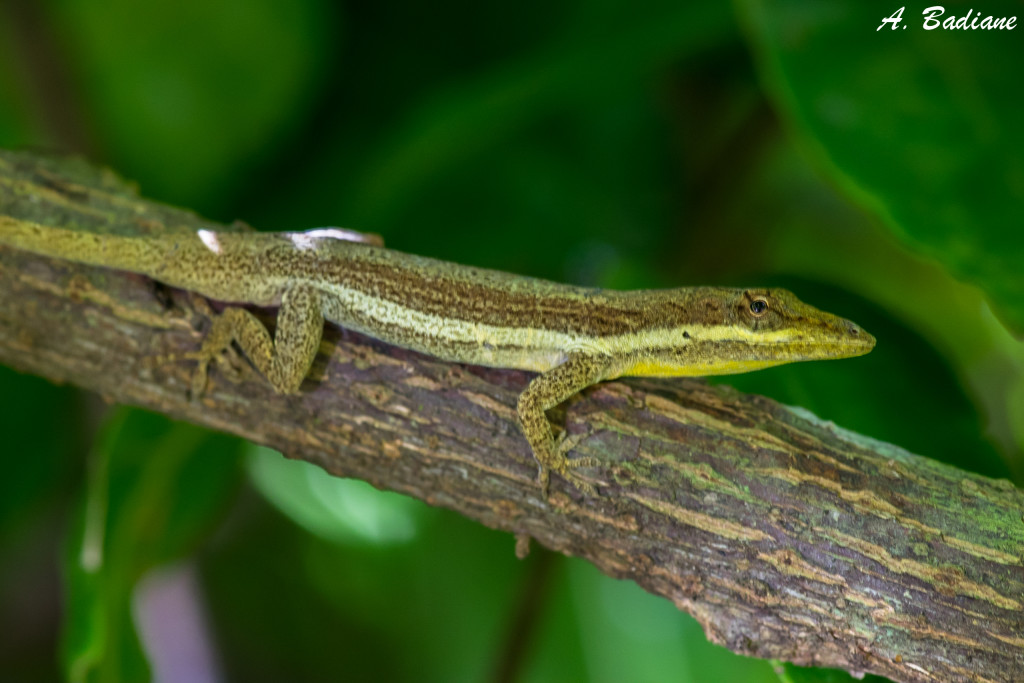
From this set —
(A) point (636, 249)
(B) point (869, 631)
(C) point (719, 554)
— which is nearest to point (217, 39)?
(A) point (636, 249)

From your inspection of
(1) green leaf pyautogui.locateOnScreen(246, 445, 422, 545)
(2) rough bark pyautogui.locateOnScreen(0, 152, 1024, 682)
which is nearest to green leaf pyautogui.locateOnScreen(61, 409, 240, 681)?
(2) rough bark pyautogui.locateOnScreen(0, 152, 1024, 682)

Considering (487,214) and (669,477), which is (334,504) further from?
(669,477)

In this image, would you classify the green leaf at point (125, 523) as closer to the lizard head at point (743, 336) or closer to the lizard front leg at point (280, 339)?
the lizard front leg at point (280, 339)

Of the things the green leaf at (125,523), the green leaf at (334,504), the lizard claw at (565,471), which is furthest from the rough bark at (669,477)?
the green leaf at (334,504)

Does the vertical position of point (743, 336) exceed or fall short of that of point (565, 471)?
it exceeds it

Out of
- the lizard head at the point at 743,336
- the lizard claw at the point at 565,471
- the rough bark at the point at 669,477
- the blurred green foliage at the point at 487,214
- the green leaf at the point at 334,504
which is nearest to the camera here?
the rough bark at the point at 669,477

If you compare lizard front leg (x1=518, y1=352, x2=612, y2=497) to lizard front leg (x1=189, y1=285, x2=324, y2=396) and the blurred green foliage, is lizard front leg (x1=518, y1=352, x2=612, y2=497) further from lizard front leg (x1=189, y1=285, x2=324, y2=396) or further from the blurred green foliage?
lizard front leg (x1=189, y1=285, x2=324, y2=396)

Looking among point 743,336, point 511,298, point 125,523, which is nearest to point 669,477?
point 743,336
